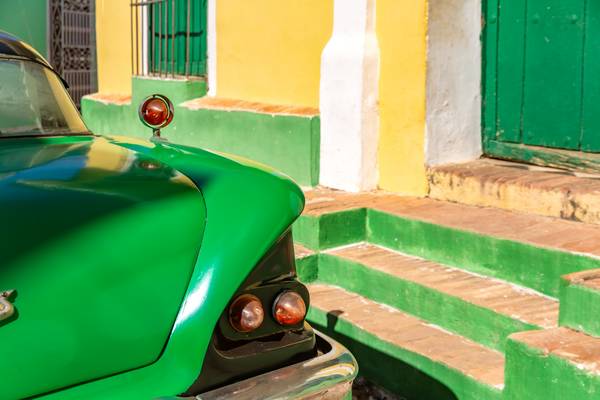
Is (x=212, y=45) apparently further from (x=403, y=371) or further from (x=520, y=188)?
(x=403, y=371)

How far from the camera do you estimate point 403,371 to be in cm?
354

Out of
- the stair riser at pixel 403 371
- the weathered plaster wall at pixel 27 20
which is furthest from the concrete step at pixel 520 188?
the weathered plaster wall at pixel 27 20

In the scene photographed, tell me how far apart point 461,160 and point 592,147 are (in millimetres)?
824

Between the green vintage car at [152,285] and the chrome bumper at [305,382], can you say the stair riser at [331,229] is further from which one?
the chrome bumper at [305,382]

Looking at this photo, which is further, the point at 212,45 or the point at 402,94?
the point at 212,45

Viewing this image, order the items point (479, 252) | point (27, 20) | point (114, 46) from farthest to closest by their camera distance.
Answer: point (27, 20) → point (114, 46) → point (479, 252)

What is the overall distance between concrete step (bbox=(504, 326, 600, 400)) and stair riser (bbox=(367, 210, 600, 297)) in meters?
0.65

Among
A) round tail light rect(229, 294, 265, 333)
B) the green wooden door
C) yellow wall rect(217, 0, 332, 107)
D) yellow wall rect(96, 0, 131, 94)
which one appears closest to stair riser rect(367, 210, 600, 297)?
the green wooden door

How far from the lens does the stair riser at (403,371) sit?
10.7ft

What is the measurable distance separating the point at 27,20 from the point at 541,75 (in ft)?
34.0

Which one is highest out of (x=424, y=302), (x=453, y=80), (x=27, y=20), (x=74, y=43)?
(x=27, y=20)

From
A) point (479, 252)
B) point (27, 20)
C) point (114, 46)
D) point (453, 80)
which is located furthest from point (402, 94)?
point (27, 20)

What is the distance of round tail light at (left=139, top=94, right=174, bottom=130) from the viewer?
122 inches

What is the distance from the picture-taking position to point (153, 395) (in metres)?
1.91
